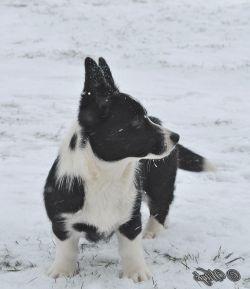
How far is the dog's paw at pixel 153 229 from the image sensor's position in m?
5.47

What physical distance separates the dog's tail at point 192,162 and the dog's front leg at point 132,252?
1549mm

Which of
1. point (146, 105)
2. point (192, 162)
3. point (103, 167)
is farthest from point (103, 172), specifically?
point (146, 105)

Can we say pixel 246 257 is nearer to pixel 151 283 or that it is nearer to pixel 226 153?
pixel 151 283

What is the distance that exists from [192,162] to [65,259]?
2.02 meters

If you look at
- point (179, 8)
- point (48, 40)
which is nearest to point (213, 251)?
point (48, 40)

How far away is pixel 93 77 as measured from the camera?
3.70 meters

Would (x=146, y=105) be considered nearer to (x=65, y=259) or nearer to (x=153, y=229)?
(x=153, y=229)

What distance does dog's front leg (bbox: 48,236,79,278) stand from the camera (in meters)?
4.52

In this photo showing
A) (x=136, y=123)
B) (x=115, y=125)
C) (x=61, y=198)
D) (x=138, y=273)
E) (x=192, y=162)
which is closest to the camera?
(x=115, y=125)

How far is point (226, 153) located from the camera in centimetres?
838

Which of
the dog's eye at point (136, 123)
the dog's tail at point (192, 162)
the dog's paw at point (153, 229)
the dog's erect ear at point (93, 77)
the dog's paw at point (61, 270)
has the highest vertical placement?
the dog's erect ear at point (93, 77)

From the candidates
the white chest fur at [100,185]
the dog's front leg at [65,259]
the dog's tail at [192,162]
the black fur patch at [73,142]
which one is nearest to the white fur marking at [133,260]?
the white chest fur at [100,185]

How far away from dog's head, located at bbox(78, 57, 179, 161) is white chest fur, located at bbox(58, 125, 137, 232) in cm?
9

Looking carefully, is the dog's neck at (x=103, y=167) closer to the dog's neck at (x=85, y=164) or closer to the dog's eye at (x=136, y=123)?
the dog's neck at (x=85, y=164)
